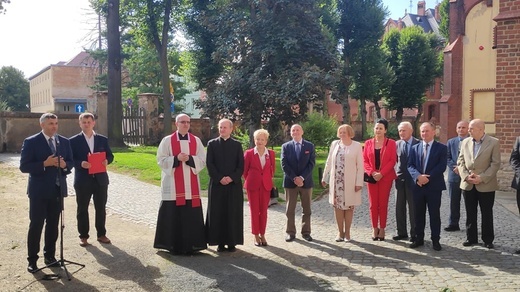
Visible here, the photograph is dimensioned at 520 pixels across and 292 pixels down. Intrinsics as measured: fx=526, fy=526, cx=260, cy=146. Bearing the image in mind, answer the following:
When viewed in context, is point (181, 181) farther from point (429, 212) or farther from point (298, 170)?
point (429, 212)

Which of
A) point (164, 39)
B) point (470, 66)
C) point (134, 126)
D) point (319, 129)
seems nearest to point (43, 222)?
point (319, 129)

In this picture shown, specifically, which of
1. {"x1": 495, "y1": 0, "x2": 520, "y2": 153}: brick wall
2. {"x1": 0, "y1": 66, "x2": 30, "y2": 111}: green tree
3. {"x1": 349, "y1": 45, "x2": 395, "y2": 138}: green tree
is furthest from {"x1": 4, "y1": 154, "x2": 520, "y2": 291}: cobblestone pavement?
{"x1": 0, "y1": 66, "x2": 30, "y2": 111}: green tree

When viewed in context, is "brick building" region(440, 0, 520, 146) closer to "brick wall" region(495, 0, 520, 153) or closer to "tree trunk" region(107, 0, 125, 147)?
"brick wall" region(495, 0, 520, 153)

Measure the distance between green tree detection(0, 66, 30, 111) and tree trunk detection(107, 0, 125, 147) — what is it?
56351mm

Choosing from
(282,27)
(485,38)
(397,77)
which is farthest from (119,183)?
(397,77)

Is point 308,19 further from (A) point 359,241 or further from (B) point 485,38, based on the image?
(B) point 485,38

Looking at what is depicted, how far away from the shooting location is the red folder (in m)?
7.70

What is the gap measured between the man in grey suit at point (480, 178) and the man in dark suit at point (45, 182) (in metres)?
5.71

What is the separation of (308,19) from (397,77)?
28566mm

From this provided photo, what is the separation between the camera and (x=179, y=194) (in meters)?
7.19

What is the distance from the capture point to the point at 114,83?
84.2 ft

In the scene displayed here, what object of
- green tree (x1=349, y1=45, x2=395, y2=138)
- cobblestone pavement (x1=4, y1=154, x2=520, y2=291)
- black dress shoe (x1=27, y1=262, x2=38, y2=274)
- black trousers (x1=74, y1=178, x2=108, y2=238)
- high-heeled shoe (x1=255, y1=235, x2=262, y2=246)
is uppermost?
green tree (x1=349, y1=45, x2=395, y2=138)

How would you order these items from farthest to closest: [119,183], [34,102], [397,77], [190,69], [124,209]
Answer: [34,102], [397,77], [190,69], [119,183], [124,209]

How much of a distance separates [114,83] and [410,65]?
26.8m
